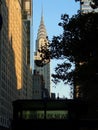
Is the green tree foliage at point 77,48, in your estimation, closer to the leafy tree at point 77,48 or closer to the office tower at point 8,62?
the leafy tree at point 77,48

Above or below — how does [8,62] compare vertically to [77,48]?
above

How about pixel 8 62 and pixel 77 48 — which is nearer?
pixel 77 48

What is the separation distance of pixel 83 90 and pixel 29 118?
13.9 ft

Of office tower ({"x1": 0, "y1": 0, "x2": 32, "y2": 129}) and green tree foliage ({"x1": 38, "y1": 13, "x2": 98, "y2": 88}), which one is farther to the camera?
office tower ({"x1": 0, "y1": 0, "x2": 32, "y2": 129})

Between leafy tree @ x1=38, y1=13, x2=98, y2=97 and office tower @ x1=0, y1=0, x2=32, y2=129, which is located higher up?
office tower @ x1=0, y1=0, x2=32, y2=129

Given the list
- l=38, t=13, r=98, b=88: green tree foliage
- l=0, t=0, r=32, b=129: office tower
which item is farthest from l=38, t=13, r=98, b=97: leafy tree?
l=0, t=0, r=32, b=129: office tower

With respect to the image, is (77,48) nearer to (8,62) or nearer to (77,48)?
(77,48)

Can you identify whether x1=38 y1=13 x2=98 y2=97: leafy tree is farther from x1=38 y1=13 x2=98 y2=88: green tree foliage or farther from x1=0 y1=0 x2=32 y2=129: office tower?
x1=0 y1=0 x2=32 y2=129: office tower

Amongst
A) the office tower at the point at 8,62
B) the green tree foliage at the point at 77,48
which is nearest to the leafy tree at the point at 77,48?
the green tree foliage at the point at 77,48

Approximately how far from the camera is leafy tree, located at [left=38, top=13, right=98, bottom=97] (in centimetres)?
2803

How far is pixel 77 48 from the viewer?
2811cm

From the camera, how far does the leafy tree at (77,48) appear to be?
28.0 m

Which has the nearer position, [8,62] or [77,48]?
[77,48]

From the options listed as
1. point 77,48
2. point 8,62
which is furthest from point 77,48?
point 8,62
